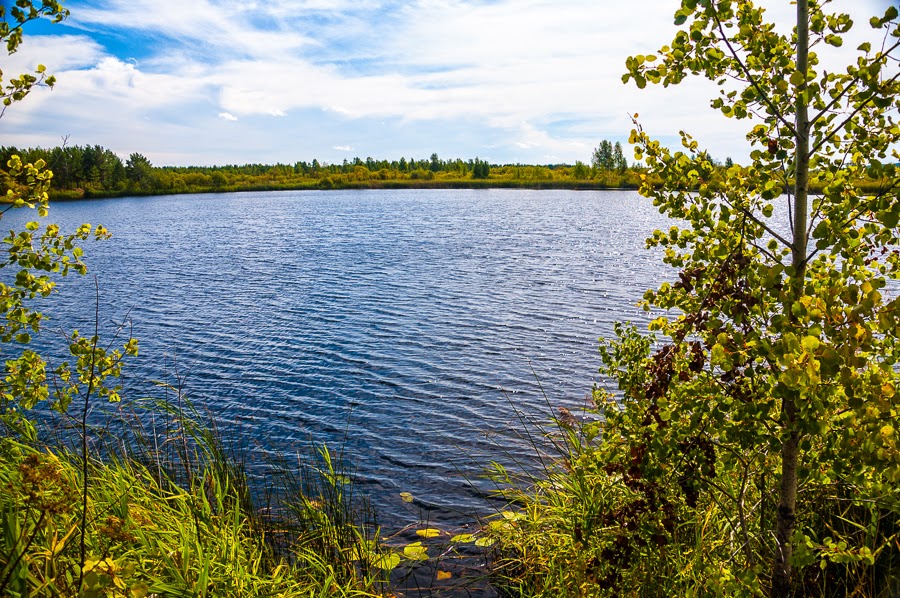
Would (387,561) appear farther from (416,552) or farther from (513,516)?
(513,516)

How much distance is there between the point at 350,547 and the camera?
5.62 m

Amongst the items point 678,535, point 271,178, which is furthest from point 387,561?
point 271,178

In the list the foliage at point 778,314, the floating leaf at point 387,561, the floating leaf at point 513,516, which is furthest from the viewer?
the floating leaf at point 513,516

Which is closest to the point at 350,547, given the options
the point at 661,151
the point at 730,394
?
the point at 730,394

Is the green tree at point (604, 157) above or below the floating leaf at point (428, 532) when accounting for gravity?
above

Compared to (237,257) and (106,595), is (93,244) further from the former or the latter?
(106,595)

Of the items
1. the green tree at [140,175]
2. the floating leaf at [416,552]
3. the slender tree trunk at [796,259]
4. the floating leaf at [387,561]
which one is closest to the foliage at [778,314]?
the slender tree trunk at [796,259]

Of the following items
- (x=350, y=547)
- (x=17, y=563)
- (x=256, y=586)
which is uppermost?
(x=17, y=563)

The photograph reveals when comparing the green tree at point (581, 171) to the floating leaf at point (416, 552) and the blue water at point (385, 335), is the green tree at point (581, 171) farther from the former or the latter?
the floating leaf at point (416, 552)

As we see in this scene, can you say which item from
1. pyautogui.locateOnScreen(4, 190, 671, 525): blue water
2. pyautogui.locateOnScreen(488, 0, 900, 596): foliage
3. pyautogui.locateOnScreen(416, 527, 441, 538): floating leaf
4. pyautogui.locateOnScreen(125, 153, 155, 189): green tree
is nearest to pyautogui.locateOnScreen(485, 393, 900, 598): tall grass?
pyautogui.locateOnScreen(488, 0, 900, 596): foliage

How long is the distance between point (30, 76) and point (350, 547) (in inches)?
187

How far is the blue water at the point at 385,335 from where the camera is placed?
1019 centimetres

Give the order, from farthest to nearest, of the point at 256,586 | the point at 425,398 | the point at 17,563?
the point at 425,398 < the point at 256,586 < the point at 17,563

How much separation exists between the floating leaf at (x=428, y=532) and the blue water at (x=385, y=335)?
414 mm
